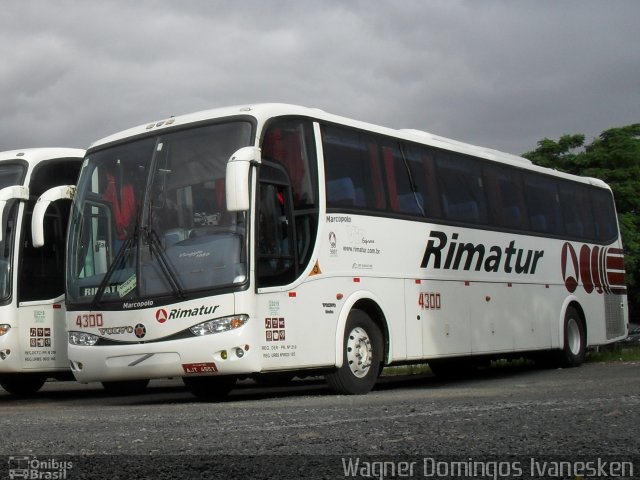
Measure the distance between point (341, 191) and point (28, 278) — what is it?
15.1 feet

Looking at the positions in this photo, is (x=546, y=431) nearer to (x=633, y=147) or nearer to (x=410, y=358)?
(x=410, y=358)

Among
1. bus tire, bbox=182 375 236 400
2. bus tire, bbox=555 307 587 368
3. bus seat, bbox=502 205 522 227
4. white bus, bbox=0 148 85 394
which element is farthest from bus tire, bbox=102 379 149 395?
bus tire, bbox=555 307 587 368

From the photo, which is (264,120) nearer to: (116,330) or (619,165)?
(116,330)

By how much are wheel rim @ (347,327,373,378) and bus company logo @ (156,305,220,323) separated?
205 cm

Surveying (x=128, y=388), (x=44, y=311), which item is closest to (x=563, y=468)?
(x=44, y=311)

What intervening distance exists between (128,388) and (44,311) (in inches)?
122

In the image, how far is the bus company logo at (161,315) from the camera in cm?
1124

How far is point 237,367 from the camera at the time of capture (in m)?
10.8

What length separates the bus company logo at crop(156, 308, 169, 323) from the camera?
11242 millimetres

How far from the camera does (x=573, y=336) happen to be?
62.1 ft

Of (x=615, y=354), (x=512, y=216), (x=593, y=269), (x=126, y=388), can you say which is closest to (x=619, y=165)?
(x=615, y=354)

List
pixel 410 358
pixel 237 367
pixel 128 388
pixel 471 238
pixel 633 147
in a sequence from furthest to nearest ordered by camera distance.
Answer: pixel 633 147
pixel 128 388
pixel 471 238
pixel 410 358
pixel 237 367

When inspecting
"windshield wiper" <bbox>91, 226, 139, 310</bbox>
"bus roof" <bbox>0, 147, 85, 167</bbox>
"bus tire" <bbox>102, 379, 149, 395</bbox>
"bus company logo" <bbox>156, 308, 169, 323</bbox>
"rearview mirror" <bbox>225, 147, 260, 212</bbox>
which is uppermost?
"bus roof" <bbox>0, 147, 85, 167</bbox>

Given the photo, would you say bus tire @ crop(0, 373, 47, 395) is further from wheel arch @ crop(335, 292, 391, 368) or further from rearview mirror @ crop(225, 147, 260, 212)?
rearview mirror @ crop(225, 147, 260, 212)
